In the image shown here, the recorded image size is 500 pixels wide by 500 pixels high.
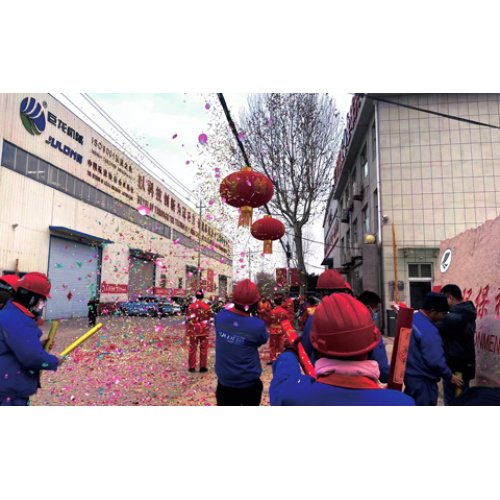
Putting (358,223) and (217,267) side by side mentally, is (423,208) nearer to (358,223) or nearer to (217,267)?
(358,223)

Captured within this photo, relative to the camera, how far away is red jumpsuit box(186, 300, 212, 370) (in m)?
5.70

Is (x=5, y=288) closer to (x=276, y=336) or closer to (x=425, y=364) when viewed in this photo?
(x=425, y=364)

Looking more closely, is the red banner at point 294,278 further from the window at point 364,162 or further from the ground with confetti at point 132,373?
the window at point 364,162

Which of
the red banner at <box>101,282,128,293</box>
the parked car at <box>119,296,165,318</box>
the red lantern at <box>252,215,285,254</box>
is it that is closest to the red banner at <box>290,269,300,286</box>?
the parked car at <box>119,296,165,318</box>

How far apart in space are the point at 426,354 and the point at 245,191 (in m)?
2.13

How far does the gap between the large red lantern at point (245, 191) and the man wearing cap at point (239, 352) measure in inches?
41.6

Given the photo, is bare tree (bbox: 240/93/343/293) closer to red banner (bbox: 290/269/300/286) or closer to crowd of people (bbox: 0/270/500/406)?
red banner (bbox: 290/269/300/286)

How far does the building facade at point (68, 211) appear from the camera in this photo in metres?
11.0

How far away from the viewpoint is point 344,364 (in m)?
1.35

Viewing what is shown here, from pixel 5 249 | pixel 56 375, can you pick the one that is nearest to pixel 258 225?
pixel 56 375

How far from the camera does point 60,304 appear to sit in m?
13.4

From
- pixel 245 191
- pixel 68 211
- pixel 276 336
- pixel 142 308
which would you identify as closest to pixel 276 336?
pixel 276 336

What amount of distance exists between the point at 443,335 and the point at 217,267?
3485 millimetres

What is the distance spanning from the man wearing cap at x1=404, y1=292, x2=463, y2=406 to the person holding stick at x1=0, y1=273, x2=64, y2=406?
2649 millimetres
